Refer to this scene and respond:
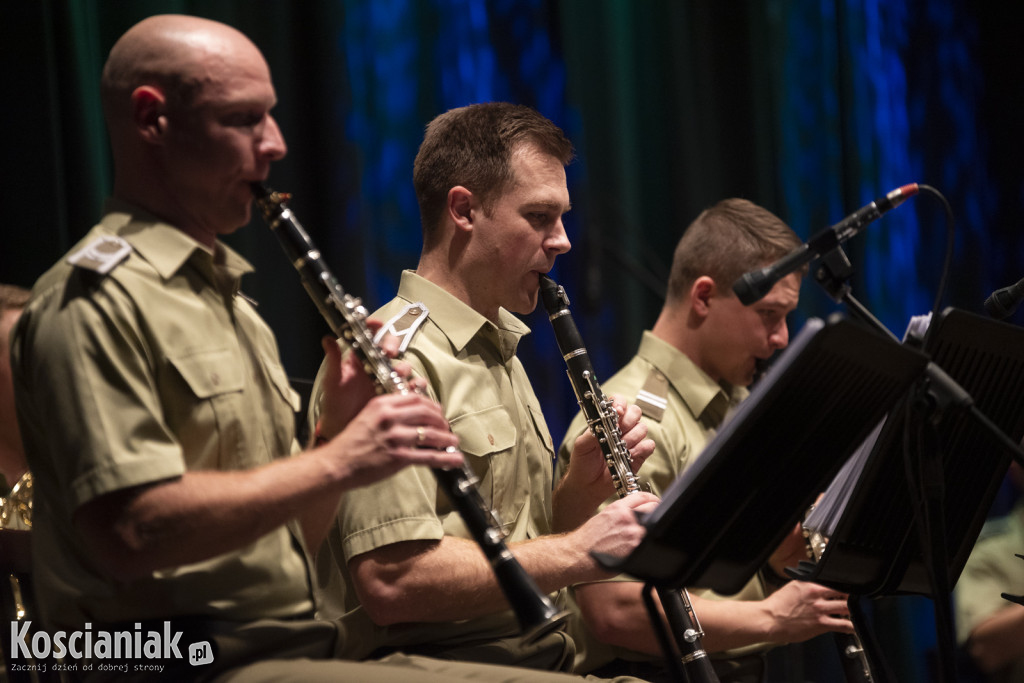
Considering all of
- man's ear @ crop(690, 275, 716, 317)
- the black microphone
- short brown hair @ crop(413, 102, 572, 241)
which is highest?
short brown hair @ crop(413, 102, 572, 241)

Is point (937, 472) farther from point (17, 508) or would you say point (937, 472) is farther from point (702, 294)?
point (17, 508)

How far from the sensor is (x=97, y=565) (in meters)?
1.68

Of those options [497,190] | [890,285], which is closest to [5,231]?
[497,190]

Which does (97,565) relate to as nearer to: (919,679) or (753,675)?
(753,675)

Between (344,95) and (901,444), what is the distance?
7.48ft

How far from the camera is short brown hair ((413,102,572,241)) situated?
255 centimetres

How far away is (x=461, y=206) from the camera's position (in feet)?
8.41

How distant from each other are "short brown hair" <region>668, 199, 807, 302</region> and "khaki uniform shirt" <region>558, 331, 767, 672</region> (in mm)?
254

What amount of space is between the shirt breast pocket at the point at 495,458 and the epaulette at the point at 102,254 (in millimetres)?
843

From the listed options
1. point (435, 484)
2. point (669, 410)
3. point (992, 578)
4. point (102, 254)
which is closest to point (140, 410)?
point (102, 254)

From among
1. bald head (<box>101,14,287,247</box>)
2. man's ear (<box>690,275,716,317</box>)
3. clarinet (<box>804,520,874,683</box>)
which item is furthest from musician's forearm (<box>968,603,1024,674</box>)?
bald head (<box>101,14,287,247</box>)

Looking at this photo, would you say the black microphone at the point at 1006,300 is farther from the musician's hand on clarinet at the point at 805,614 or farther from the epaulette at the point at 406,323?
the epaulette at the point at 406,323

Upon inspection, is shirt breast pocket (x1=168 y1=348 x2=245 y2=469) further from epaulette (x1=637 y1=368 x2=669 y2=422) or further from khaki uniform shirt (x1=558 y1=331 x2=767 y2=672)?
epaulette (x1=637 y1=368 x2=669 y2=422)
